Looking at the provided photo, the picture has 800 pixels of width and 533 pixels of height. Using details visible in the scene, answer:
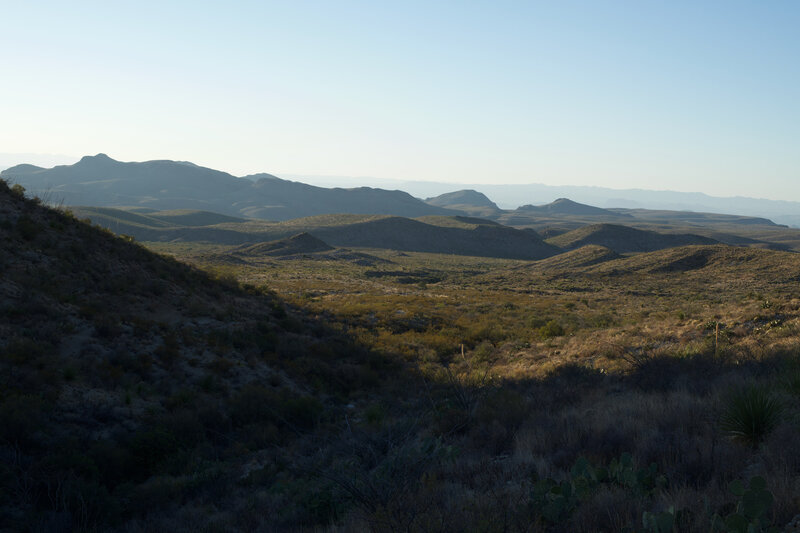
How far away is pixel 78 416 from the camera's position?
28.6ft

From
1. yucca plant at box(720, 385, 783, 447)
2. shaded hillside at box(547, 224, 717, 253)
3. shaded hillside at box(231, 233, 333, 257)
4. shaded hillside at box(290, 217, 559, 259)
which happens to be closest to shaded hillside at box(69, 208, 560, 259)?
shaded hillside at box(290, 217, 559, 259)

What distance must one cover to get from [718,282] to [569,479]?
4699 cm

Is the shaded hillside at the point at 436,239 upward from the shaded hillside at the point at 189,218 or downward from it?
downward

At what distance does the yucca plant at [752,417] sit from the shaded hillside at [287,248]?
76.6 meters

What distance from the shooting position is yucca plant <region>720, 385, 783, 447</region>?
540 centimetres

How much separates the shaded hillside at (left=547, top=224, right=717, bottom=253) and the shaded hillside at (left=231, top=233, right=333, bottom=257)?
237 ft

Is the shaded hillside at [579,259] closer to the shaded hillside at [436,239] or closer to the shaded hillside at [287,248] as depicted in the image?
the shaded hillside at [436,239]

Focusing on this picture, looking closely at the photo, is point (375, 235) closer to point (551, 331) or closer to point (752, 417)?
point (551, 331)

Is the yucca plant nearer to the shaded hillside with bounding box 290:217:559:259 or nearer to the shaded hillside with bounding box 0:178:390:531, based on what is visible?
the shaded hillside with bounding box 0:178:390:531

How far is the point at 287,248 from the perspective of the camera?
269 feet

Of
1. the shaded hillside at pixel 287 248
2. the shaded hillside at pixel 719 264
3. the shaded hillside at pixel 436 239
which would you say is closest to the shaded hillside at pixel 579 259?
the shaded hillside at pixel 719 264

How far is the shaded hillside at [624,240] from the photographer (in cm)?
11919

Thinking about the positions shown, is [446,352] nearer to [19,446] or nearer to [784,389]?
[784,389]

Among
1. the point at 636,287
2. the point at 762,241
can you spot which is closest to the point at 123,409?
the point at 636,287
